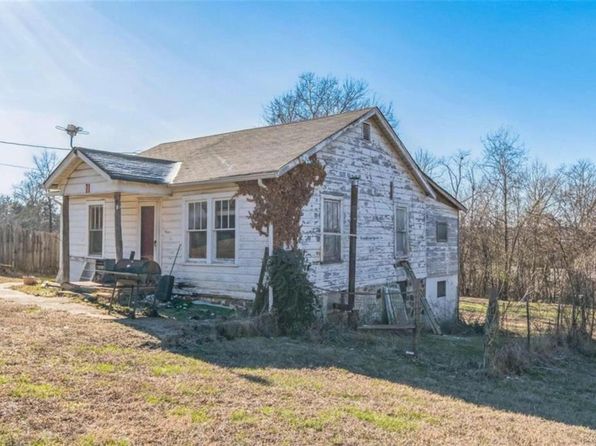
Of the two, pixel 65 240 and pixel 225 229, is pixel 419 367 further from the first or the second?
pixel 65 240

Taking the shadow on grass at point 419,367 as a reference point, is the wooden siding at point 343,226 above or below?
above

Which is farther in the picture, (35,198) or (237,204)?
(35,198)

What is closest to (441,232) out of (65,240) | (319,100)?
(65,240)

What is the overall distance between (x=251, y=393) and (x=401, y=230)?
1103 centimetres

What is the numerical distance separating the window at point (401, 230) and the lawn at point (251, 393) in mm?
6369

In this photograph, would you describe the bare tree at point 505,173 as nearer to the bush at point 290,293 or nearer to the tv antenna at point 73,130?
the bush at point 290,293

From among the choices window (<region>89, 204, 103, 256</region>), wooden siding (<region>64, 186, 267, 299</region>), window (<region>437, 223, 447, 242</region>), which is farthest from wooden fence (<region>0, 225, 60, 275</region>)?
window (<region>437, 223, 447, 242</region>)

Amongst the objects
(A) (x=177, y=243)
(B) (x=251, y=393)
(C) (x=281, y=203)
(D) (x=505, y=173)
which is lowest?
(B) (x=251, y=393)

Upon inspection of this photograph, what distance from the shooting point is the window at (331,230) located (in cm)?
1259

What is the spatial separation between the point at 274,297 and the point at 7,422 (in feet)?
21.0

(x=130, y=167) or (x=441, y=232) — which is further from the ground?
(x=130, y=167)

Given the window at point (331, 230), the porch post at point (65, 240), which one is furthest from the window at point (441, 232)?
the porch post at point (65, 240)

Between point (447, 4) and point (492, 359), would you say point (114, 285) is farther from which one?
point (447, 4)

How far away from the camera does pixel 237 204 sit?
11.6 m
